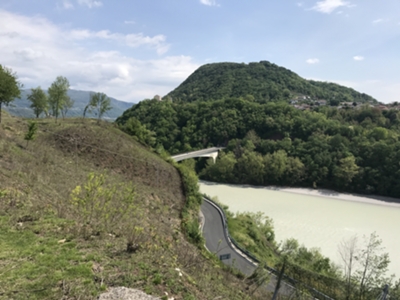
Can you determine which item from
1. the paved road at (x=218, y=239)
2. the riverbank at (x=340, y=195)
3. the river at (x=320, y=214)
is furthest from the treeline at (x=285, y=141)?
the paved road at (x=218, y=239)

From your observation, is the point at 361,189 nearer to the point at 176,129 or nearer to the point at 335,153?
the point at 335,153

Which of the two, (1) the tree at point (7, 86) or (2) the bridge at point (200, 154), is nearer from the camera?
(1) the tree at point (7, 86)

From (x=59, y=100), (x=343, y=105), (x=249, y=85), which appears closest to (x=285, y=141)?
(x=59, y=100)

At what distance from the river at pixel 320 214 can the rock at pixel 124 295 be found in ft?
75.2

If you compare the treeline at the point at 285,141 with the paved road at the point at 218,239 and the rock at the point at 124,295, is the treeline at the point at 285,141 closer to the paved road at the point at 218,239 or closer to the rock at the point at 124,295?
the paved road at the point at 218,239

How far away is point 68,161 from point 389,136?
60.0 m

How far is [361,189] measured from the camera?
4800 cm

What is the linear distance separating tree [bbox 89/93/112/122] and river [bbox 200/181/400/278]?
21.9 meters

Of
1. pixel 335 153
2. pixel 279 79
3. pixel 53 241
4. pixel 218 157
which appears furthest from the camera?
pixel 279 79

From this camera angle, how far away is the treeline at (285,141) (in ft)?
158

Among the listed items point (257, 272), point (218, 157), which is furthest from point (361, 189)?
point (257, 272)

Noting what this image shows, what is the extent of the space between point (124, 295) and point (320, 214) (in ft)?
117

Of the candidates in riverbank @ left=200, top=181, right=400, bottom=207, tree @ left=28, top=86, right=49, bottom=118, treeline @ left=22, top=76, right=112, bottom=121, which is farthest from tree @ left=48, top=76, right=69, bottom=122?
riverbank @ left=200, top=181, right=400, bottom=207

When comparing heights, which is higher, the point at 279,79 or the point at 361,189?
the point at 279,79
